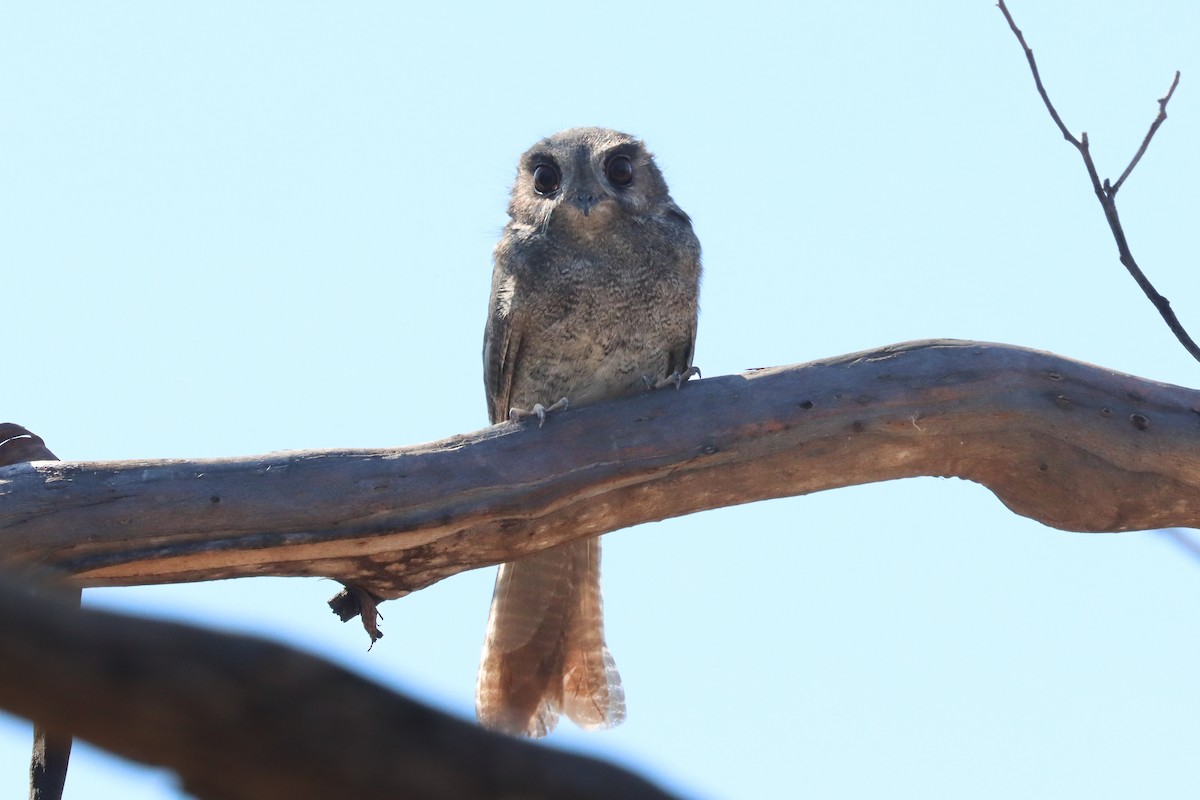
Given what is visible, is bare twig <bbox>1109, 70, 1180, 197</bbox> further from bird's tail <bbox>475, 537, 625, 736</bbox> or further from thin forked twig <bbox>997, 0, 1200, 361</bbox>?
bird's tail <bbox>475, 537, 625, 736</bbox>

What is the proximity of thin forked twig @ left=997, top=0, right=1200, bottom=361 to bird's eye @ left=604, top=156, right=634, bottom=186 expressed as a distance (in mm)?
2058

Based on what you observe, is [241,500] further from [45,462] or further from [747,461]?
[747,461]

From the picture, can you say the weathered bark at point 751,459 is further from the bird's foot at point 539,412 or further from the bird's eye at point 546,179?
the bird's eye at point 546,179

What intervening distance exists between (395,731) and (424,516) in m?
3.55

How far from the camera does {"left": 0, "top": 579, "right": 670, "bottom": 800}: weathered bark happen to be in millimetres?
938

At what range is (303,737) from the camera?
1.00m

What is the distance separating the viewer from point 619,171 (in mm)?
6441

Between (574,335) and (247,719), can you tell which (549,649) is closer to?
(574,335)

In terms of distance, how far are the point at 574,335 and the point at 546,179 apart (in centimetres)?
99

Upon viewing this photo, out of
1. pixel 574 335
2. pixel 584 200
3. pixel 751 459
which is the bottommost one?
pixel 751 459

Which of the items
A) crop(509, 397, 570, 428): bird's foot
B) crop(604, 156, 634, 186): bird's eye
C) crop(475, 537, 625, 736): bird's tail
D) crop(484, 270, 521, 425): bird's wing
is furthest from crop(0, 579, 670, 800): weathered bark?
crop(604, 156, 634, 186): bird's eye

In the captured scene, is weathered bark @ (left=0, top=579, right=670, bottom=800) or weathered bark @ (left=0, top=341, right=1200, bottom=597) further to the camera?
weathered bark @ (left=0, top=341, right=1200, bottom=597)

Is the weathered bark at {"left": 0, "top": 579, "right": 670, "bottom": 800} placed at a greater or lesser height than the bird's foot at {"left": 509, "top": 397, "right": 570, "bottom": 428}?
lesser

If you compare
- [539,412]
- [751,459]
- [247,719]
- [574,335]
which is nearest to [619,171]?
[574,335]
